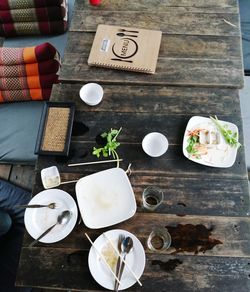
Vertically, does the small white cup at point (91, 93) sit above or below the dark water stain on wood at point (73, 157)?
above

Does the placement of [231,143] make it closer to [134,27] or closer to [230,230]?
[230,230]

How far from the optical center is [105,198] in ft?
4.51

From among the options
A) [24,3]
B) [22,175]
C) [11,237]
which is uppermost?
[24,3]

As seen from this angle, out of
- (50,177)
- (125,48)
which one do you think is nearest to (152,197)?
(50,177)

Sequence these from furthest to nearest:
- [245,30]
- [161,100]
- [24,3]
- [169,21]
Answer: [245,30]
[24,3]
[169,21]
[161,100]

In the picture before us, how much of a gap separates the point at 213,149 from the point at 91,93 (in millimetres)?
670

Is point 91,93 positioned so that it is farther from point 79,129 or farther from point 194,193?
point 194,193

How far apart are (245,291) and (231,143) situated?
0.62 m

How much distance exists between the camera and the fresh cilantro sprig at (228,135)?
1.45 metres

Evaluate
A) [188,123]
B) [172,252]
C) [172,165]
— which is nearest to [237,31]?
[188,123]

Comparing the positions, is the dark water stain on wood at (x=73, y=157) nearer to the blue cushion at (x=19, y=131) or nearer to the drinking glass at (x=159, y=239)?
the drinking glass at (x=159, y=239)

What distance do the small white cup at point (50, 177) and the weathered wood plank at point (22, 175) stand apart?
871 millimetres

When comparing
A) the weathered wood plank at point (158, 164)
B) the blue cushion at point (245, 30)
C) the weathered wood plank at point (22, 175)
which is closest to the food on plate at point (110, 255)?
the weathered wood plank at point (158, 164)

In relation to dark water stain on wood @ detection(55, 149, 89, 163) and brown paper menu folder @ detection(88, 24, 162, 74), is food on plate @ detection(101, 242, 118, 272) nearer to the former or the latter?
dark water stain on wood @ detection(55, 149, 89, 163)
